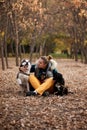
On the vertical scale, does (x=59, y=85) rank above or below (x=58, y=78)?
below

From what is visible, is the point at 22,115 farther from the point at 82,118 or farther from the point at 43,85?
the point at 43,85

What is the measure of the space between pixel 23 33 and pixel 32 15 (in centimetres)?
812

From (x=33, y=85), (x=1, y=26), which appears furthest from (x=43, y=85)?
(x=1, y=26)

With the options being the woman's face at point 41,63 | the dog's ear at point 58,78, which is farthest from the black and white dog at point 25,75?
the dog's ear at point 58,78

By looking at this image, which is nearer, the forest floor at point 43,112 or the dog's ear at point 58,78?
the forest floor at point 43,112

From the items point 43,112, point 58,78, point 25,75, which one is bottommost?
point 43,112

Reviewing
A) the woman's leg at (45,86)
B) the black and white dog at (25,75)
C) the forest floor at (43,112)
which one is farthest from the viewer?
the black and white dog at (25,75)

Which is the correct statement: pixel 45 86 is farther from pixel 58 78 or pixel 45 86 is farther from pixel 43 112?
pixel 43 112

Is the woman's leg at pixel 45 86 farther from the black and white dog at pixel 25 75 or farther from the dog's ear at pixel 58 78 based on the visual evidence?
the black and white dog at pixel 25 75

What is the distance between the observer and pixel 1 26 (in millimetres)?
35531

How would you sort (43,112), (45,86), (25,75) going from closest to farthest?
(43,112) → (45,86) → (25,75)

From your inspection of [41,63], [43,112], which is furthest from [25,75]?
[43,112]

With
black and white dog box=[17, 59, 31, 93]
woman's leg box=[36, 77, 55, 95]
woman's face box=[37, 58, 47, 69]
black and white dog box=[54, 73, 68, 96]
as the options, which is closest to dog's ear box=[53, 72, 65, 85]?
black and white dog box=[54, 73, 68, 96]

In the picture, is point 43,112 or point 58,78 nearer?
point 43,112
